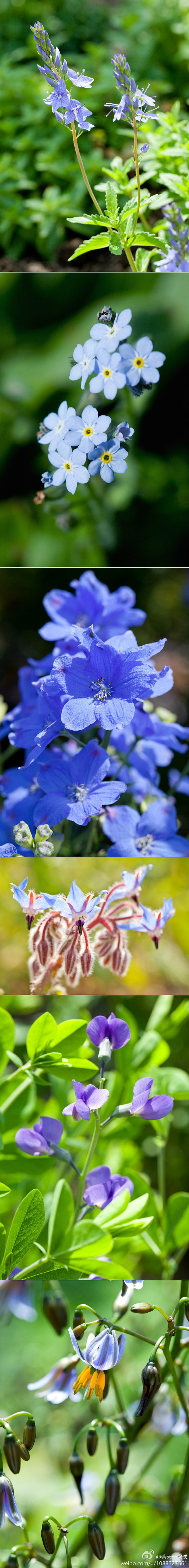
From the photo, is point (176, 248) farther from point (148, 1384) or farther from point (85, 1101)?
point (148, 1384)

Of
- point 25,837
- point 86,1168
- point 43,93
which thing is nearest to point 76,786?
point 25,837

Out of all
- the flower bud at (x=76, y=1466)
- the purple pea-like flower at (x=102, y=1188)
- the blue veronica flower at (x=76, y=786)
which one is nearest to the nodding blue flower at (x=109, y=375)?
the blue veronica flower at (x=76, y=786)

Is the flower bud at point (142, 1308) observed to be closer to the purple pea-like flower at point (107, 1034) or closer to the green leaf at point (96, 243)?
the purple pea-like flower at point (107, 1034)

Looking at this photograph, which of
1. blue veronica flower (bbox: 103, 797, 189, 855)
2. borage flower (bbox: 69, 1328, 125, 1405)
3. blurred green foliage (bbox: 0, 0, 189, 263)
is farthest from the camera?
blurred green foliage (bbox: 0, 0, 189, 263)

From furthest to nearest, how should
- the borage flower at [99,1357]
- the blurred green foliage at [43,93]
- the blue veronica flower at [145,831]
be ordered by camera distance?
the blurred green foliage at [43,93], the blue veronica flower at [145,831], the borage flower at [99,1357]

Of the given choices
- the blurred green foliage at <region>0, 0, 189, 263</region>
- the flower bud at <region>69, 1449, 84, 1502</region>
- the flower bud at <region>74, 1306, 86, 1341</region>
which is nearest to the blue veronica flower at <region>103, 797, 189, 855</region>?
the flower bud at <region>74, 1306, 86, 1341</region>

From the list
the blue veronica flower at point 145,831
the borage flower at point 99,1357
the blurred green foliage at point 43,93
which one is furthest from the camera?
the blurred green foliage at point 43,93

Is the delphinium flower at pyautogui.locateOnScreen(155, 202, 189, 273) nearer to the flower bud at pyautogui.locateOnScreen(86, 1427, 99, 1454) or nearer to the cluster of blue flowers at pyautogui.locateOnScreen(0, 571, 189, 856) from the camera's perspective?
the cluster of blue flowers at pyautogui.locateOnScreen(0, 571, 189, 856)
